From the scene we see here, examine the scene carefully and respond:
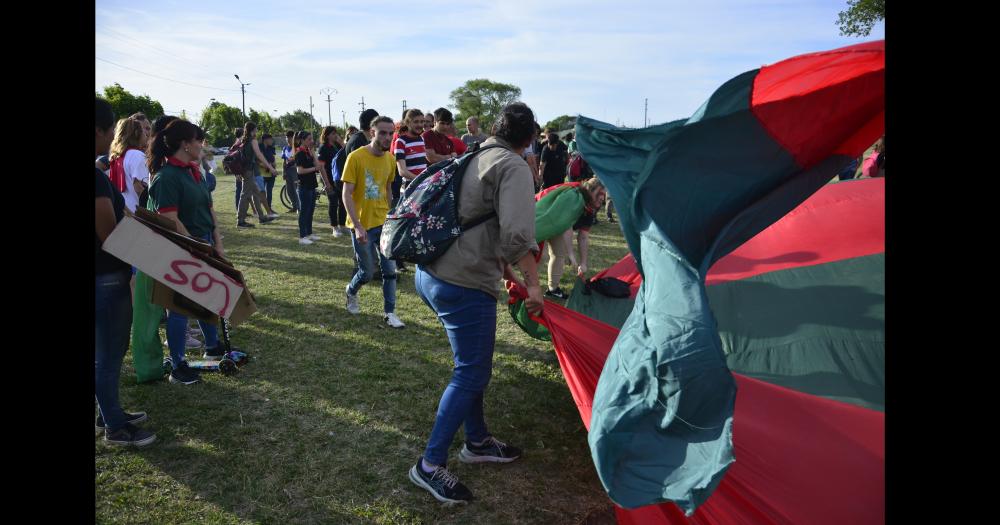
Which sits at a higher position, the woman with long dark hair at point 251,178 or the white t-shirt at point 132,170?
the woman with long dark hair at point 251,178

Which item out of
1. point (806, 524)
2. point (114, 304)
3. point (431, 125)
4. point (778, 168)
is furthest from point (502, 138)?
point (431, 125)

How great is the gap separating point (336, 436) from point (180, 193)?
6.77 ft

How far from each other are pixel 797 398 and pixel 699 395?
40.0 inches

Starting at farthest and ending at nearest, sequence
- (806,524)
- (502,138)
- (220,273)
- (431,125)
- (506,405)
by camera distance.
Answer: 1. (431,125)
2. (506,405)
3. (220,273)
4. (502,138)
5. (806,524)

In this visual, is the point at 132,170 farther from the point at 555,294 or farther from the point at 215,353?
the point at 555,294

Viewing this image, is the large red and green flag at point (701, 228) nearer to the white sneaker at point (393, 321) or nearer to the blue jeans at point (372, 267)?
the blue jeans at point (372, 267)

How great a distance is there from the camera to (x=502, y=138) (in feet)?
9.79

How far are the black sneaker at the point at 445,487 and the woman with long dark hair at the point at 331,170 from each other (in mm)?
7813

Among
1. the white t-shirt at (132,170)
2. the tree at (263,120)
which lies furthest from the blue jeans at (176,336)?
the tree at (263,120)

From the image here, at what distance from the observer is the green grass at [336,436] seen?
314 cm

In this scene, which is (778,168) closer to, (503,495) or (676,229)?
(676,229)

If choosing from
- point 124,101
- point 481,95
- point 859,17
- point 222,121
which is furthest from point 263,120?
point 481,95

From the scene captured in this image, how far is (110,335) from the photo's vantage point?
3500 millimetres

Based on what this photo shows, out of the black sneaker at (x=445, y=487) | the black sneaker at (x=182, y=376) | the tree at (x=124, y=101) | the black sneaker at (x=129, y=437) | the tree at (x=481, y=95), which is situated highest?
the tree at (x=481, y=95)
